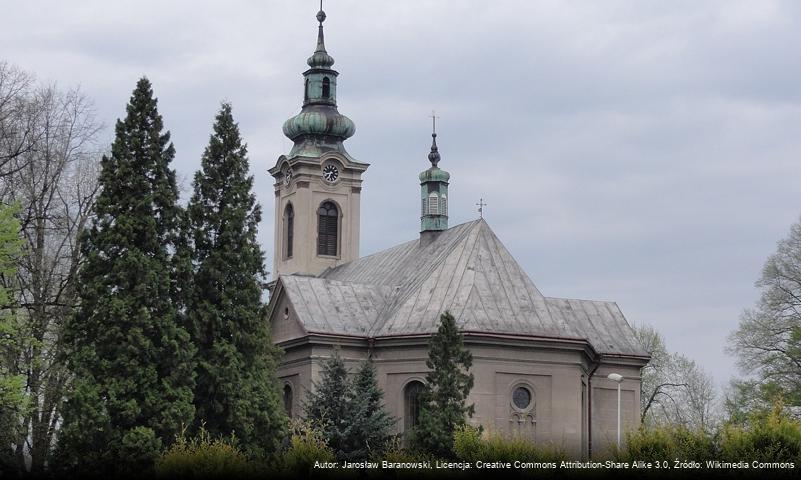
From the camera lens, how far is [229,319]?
36.9 metres

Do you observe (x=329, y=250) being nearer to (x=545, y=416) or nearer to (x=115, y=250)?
(x=545, y=416)

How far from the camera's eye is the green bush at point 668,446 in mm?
25594

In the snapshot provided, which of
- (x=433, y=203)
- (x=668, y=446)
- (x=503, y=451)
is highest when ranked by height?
(x=433, y=203)

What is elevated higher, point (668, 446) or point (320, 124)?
point (320, 124)

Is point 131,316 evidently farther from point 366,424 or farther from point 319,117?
point 319,117

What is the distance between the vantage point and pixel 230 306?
1455 inches

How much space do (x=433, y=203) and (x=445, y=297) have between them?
11906 millimetres

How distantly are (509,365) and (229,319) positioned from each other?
10.8 meters

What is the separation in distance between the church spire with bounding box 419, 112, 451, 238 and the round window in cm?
1157

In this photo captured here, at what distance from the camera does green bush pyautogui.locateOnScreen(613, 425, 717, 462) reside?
25594mm

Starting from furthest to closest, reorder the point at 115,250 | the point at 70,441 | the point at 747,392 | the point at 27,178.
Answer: the point at 747,392, the point at 27,178, the point at 115,250, the point at 70,441

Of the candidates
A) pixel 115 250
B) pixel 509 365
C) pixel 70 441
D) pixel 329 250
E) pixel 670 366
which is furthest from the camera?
pixel 670 366

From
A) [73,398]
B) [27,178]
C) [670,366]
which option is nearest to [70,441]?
[73,398]

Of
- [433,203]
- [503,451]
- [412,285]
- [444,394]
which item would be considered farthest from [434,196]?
[503,451]
